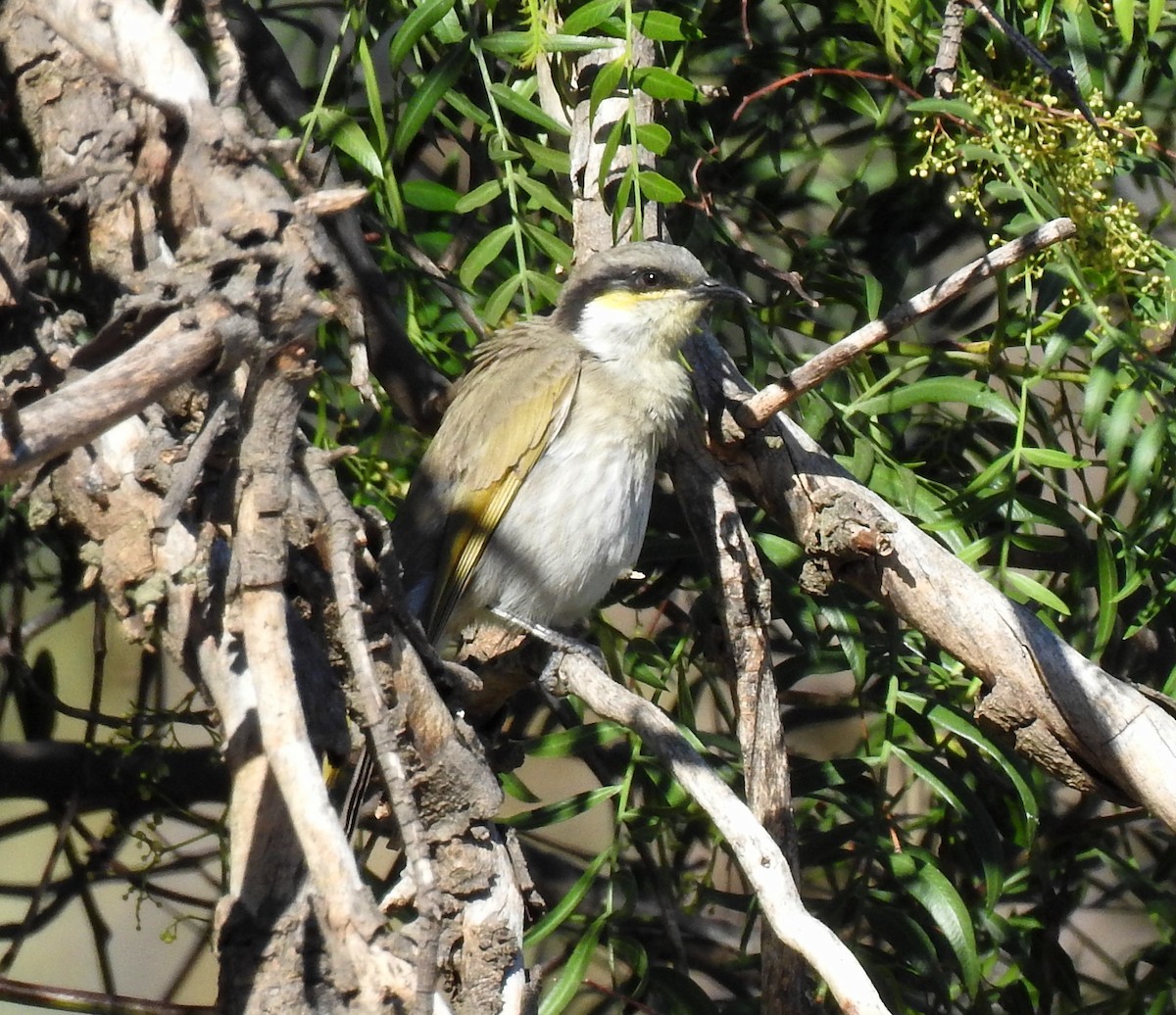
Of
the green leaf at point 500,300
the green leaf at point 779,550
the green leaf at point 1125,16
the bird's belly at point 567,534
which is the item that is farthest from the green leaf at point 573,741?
the green leaf at point 1125,16

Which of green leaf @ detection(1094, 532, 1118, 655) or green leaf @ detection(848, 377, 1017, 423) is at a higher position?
green leaf @ detection(848, 377, 1017, 423)

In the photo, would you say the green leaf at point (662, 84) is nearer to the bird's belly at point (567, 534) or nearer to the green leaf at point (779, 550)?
the green leaf at point (779, 550)

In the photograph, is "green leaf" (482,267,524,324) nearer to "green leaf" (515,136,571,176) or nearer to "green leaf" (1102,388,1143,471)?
"green leaf" (515,136,571,176)

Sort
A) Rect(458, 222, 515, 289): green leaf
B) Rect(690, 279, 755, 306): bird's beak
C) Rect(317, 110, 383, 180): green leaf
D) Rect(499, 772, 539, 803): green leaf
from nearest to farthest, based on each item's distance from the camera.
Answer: Rect(317, 110, 383, 180): green leaf < Rect(458, 222, 515, 289): green leaf < Rect(499, 772, 539, 803): green leaf < Rect(690, 279, 755, 306): bird's beak

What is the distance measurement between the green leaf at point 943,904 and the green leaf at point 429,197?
152 cm

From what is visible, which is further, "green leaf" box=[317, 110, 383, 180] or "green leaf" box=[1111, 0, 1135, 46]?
"green leaf" box=[317, 110, 383, 180]

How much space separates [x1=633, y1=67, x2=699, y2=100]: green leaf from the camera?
7.84 feet

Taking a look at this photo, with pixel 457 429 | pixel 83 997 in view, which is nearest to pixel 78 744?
pixel 83 997

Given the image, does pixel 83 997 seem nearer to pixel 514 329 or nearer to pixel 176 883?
pixel 514 329

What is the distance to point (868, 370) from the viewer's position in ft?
9.34

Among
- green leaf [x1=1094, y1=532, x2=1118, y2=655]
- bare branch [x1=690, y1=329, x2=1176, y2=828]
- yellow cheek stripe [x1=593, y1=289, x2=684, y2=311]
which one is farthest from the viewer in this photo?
yellow cheek stripe [x1=593, y1=289, x2=684, y2=311]

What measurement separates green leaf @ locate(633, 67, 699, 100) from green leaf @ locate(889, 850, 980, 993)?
1.40 meters

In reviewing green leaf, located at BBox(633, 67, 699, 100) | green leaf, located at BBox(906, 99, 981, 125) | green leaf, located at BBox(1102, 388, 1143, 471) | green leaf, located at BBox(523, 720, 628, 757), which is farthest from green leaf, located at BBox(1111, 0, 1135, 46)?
green leaf, located at BBox(523, 720, 628, 757)

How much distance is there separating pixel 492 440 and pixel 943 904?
1.44 meters
